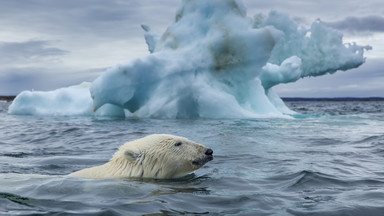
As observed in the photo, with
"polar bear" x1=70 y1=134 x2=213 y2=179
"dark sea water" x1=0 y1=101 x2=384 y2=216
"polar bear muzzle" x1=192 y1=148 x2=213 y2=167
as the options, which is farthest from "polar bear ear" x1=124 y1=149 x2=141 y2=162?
"polar bear muzzle" x1=192 y1=148 x2=213 y2=167

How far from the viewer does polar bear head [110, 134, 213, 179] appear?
4641 millimetres

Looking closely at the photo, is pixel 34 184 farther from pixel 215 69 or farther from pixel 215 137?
pixel 215 69

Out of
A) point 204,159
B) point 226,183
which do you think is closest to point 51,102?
point 204,159

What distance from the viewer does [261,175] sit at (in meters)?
5.20

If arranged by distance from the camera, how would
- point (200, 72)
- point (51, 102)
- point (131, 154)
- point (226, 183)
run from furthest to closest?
point (51, 102) < point (200, 72) < point (226, 183) < point (131, 154)

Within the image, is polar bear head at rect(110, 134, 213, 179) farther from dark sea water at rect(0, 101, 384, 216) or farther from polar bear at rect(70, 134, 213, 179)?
dark sea water at rect(0, 101, 384, 216)

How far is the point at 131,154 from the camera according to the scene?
180 inches

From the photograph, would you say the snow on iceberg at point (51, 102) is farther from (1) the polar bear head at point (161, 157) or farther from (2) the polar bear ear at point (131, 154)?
(2) the polar bear ear at point (131, 154)

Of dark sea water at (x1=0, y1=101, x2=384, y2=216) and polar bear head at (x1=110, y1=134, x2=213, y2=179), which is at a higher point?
polar bear head at (x1=110, y1=134, x2=213, y2=179)

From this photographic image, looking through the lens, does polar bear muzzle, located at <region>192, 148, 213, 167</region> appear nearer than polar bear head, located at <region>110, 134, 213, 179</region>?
No

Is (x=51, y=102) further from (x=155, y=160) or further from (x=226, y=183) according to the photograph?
(x=226, y=183)

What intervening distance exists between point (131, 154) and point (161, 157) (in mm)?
347

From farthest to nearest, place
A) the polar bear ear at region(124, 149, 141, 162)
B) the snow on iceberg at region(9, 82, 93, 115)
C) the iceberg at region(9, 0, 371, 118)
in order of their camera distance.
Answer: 1. the snow on iceberg at region(9, 82, 93, 115)
2. the iceberg at region(9, 0, 371, 118)
3. the polar bear ear at region(124, 149, 141, 162)

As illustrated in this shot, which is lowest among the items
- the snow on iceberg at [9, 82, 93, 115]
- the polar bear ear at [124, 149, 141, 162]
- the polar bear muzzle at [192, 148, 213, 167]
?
the polar bear muzzle at [192, 148, 213, 167]
